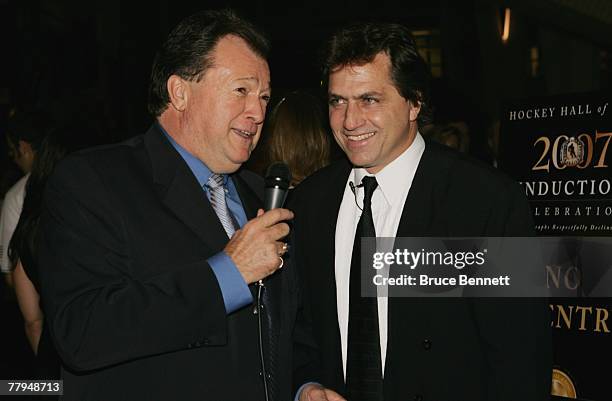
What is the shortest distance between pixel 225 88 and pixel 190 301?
70cm

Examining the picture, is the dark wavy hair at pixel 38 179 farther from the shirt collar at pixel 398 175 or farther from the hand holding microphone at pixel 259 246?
the hand holding microphone at pixel 259 246

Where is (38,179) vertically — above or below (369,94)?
below

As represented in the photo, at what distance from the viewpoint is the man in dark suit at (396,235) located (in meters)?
2.36

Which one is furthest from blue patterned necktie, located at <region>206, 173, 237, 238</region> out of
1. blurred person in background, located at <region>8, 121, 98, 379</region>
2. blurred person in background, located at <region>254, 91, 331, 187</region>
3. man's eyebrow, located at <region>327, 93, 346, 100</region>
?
blurred person in background, located at <region>8, 121, 98, 379</region>

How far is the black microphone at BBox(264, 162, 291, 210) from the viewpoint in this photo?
2047 mm

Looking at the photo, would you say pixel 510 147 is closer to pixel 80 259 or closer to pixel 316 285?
pixel 316 285

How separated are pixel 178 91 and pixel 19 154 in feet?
9.41

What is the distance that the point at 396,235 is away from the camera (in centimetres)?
248

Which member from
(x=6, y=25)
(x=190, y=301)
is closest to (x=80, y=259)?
(x=190, y=301)

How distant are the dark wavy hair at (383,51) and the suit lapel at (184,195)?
2.64 feet

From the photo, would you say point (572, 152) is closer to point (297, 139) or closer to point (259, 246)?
point (297, 139)

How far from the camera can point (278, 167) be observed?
2135mm

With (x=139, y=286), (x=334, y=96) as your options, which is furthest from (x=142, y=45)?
(x=139, y=286)

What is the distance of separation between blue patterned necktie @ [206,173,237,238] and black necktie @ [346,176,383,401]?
52 centimetres
